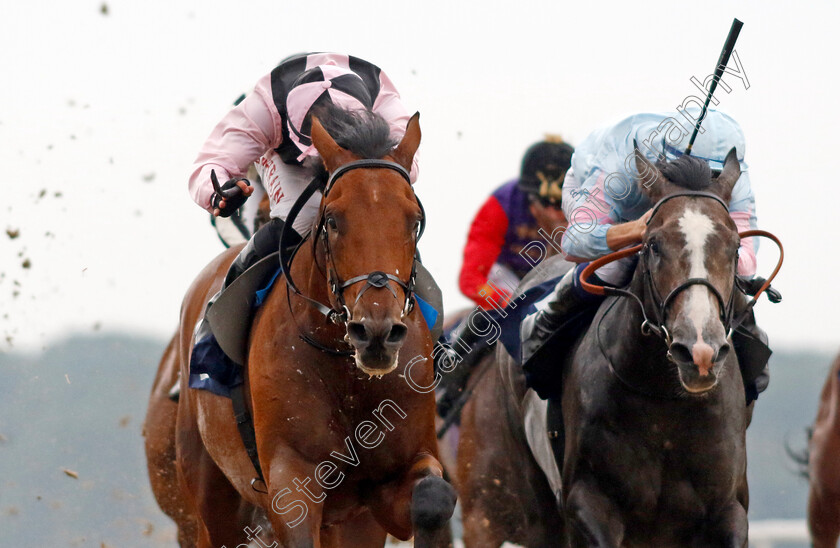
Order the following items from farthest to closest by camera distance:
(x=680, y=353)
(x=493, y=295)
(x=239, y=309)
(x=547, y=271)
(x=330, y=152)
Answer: (x=493, y=295), (x=547, y=271), (x=239, y=309), (x=330, y=152), (x=680, y=353)

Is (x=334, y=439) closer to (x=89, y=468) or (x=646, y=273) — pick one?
(x=646, y=273)

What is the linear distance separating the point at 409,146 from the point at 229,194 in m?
0.63

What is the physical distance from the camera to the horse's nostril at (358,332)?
129 inches

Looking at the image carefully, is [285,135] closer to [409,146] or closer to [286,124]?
[286,124]

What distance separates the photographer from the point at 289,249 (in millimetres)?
4148

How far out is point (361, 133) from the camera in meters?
3.68

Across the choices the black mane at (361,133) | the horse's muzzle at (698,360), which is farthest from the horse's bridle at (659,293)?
the black mane at (361,133)

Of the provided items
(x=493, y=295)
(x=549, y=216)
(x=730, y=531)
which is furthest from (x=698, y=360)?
(x=549, y=216)

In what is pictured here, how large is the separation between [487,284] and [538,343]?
192 centimetres

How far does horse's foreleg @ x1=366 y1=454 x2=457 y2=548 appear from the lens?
3559 mm

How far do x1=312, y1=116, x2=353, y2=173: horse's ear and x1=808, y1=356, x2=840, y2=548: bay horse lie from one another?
409 centimetres

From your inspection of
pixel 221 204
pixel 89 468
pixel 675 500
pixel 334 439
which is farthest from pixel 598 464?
pixel 89 468

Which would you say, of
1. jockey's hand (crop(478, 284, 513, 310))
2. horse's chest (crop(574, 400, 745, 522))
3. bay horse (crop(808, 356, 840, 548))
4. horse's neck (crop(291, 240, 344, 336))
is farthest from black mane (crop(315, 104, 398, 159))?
bay horse (crop(808, 356, 840, 548))

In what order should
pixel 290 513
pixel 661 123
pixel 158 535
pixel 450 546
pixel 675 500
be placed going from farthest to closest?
pixel 158 535 → pixel 450 546 → pixel 661 123 → pixel 675 500 → pixel 290 513
